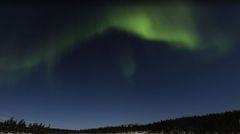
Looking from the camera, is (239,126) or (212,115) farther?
(212,115)

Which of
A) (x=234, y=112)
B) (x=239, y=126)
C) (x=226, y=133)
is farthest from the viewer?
(x=234, y=112)

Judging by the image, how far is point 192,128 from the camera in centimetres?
3912

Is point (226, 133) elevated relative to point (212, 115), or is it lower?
lower

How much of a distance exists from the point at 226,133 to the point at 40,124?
79.6ft

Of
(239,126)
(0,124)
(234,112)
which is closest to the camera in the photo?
(239,126)

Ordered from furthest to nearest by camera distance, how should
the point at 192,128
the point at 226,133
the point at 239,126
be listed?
the point at 192,128, the point at 239,126, the point at 226,133

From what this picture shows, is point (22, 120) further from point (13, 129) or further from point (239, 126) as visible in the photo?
point (239, 126)

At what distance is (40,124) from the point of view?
4662 centimetres

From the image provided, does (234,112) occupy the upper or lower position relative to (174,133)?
upper

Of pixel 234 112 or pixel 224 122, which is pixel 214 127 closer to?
pixel 224 122

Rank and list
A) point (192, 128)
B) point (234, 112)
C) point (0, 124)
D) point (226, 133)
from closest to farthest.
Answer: point (226, 133)
point (192, 128)
point (0, 124)
point (234, 112)

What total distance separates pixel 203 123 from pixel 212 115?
275 inches

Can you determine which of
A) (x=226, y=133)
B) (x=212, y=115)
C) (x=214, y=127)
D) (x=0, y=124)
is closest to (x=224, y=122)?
(x=214, y=127)

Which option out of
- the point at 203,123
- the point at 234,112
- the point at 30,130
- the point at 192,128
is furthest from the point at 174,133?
the point at 30,130
